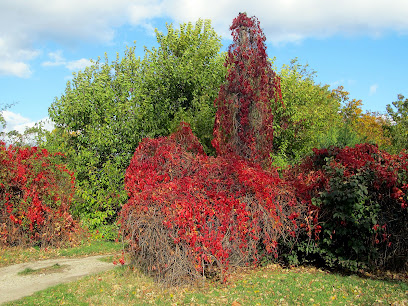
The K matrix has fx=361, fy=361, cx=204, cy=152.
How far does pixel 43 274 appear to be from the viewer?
721cm

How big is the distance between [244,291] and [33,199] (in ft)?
20.0

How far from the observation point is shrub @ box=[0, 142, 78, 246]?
9.08 meters

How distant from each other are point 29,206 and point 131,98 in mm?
4332

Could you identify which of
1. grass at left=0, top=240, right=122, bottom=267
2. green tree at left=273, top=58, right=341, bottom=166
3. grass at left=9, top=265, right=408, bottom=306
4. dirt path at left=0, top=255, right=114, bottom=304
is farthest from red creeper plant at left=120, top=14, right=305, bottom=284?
green tree at left=273, top=58, right=341, bottom=166

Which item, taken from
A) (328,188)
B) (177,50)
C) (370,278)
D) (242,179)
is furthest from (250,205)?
(177,50)

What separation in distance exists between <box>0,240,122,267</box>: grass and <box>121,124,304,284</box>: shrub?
3.21m

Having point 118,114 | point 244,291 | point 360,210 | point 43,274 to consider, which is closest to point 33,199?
point 43,274

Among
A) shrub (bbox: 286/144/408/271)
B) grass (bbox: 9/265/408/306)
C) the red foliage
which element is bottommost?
grass (bbox: 9/265/408/306)

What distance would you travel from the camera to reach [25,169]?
920 cm

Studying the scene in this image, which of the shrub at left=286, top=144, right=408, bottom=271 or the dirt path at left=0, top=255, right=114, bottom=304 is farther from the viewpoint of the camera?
the dirt path at left=0, top=255, right=114, bottom=304

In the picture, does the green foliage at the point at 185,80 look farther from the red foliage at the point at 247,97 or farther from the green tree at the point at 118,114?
the red foliage at the point at 247,97

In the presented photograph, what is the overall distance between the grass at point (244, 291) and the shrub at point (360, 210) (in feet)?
1.48

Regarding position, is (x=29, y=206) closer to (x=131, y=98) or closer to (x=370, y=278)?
(x=131, y=98)

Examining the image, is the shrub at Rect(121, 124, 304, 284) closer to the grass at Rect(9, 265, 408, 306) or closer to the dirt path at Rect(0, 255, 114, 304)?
the grass at Rect(9, 265, 408, 306)
